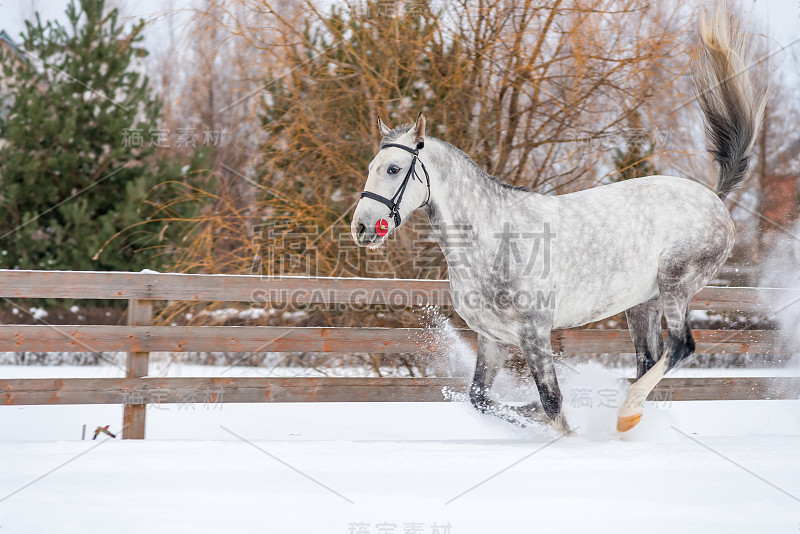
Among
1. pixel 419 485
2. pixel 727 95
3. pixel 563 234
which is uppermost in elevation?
pixel 727 95

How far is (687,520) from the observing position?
6.97 ft

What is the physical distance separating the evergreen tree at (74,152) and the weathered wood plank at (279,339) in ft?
15.1

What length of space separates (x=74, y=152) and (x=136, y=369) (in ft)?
19.5

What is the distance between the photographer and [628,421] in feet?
11.0

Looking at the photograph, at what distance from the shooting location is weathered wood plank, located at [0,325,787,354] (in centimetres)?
388

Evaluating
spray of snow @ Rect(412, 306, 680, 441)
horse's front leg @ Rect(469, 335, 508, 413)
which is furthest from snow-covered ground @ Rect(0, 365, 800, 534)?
horse's front leg @ Rect(469, 335, 508, 413)

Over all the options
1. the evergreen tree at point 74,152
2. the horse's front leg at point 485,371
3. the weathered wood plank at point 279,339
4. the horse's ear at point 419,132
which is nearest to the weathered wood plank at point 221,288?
the weathered wood plank at point 279,339

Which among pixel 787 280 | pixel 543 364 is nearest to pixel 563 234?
pixel 543 364

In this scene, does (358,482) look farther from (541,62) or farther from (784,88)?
(784,88)

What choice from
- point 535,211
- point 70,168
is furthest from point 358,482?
point 70,168

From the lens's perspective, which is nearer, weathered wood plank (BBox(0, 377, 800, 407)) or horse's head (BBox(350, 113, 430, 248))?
horse's head (BBox(350, 113, 430, 248))

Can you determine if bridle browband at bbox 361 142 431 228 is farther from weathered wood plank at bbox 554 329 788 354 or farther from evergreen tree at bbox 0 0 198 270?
evergreen tree at bbox 0 0 198 270

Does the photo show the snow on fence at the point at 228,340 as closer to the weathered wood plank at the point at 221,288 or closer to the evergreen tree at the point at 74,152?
the weathered wood plank at the point at 221,288

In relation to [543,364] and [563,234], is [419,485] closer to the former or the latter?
[543,364]
